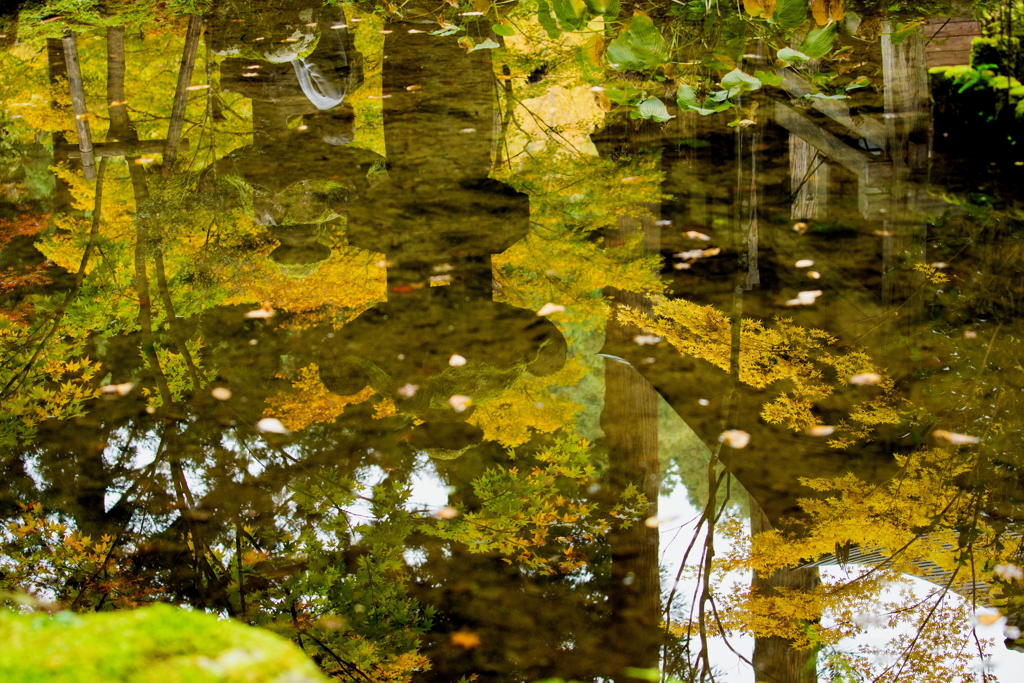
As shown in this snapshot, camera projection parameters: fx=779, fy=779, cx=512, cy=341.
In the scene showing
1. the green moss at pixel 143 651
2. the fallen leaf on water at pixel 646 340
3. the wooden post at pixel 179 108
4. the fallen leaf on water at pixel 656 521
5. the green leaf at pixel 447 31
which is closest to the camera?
the green moss at pixel 143 651

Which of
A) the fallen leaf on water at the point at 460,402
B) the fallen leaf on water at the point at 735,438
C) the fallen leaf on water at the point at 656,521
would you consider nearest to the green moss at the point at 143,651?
the fallen leaf on water at the point at 656,521

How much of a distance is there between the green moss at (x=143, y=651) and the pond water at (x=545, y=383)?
2.98ft

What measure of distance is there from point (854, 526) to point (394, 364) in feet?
5.85

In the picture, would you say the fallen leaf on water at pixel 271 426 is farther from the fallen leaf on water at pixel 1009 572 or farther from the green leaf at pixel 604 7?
the fallen leaf on water at pixel 1009 572

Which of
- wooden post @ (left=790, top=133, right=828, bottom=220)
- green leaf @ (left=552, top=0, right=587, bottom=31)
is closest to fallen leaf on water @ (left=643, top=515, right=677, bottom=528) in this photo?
green leaf @ (left=552, top=0, right=587, bottom=31)

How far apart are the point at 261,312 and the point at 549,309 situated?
134cm

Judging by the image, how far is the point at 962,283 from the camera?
12.2 feet

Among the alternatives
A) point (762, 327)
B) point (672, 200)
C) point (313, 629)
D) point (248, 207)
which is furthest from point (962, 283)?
point (248, 207)

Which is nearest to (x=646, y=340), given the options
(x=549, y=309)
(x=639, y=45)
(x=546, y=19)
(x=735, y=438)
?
(x=549, y=309)

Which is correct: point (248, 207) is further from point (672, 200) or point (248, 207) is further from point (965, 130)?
point (965, 130)

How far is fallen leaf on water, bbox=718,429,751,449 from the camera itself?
2.76 metres

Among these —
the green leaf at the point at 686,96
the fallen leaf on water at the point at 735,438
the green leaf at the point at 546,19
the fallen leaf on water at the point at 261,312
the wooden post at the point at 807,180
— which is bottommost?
the fallen leaf on water at the point at 735,438

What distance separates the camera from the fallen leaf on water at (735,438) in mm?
2756

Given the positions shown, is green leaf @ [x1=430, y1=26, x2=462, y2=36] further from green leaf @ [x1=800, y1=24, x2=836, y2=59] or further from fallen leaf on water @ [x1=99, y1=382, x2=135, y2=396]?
fallen leaf on water @ [x1=99, y1=382, x2=135, y2=396]
